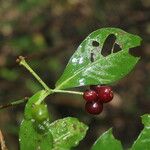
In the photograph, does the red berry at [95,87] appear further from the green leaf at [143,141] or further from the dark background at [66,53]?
the dark background at [66,53]

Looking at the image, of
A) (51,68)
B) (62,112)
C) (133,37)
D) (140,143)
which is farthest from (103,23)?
(140,143)

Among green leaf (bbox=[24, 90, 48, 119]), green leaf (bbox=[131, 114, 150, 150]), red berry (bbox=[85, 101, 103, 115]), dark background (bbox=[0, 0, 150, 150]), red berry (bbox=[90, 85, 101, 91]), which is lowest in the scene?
dark background (bbox=[0, 0, 150, 150])

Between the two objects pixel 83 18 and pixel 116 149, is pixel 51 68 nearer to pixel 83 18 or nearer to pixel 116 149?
pixel 83 18

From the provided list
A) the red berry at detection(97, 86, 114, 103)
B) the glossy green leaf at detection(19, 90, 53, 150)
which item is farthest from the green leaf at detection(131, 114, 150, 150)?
the glossy green leaf at detection(19, 90, 53, 150)

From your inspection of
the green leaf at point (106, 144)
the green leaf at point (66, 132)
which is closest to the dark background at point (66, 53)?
the green leaf at point (66, 132)

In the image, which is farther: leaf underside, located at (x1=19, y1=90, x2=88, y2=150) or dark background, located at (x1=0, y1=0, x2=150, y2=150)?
dark background, located at (x1=0, y1=0, x2=150, y2=150)

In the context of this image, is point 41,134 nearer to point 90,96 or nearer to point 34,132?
point 34,132

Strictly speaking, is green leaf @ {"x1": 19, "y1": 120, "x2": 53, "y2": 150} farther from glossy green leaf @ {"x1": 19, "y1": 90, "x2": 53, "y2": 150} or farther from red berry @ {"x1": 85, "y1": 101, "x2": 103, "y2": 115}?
red berry @ {"x1": 85, "y1": 101, "x2": 103, "y2": 115}
